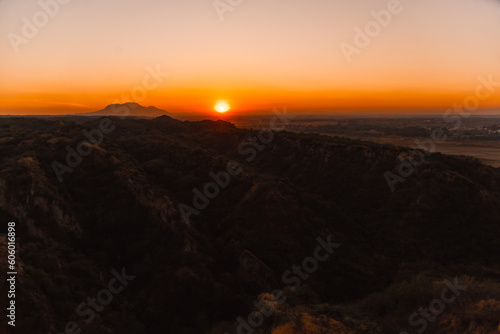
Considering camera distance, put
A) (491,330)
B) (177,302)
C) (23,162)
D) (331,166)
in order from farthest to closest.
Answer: (331,166)
(23,162)
(177,302)
(491,330)

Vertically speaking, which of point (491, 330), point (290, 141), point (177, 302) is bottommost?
point (177, 302)

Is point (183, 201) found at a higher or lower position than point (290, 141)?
lower

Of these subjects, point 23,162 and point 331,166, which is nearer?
point 23,162

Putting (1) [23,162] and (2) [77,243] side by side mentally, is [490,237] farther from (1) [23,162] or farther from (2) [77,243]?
(1) [23,162]

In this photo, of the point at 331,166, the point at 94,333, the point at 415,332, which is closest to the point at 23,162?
the point at 94,333

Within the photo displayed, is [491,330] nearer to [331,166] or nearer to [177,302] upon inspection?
[177,302]

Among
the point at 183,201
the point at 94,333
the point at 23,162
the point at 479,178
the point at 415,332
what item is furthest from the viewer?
the point at 479,178
